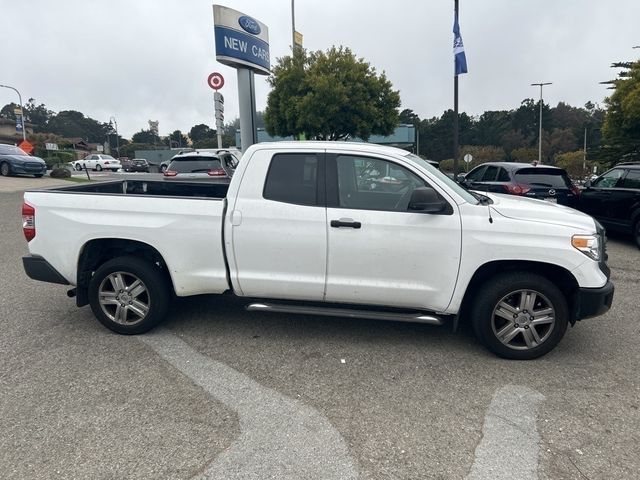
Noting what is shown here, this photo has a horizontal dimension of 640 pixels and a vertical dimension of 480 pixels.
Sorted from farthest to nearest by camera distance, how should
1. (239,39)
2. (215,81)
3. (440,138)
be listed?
(440,138) → (239,39) → (215,81)

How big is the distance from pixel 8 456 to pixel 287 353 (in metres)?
2.07

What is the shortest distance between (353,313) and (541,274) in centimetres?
167

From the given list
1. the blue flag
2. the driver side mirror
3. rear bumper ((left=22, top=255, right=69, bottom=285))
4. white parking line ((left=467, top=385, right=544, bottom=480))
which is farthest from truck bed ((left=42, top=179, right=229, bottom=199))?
the blue flag

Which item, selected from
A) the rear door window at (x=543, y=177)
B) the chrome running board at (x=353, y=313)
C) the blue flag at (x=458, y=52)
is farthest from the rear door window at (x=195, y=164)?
the chrome running board at (x=353, y=313)

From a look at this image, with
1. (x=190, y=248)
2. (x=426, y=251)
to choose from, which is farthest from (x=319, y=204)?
(x=190, y=248)

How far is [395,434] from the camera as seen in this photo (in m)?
2.80

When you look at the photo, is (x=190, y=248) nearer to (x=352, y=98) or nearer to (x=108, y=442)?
(x=108, y=442)

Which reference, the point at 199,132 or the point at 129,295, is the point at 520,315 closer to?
the point at 129,295

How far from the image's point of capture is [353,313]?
388 centimetres

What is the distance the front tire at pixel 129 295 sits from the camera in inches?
164

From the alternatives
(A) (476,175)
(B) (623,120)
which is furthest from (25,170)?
(B) (623,120)

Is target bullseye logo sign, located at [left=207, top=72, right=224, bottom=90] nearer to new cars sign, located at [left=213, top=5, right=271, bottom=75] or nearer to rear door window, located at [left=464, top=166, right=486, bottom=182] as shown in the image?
new cars sign, located at [left=213, top=5, right=271, bottom=75]

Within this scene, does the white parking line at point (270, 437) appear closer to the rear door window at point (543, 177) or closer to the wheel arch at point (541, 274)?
the wheel arch at point (541, 274)

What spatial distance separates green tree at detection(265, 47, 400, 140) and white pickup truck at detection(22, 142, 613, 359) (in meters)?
15.2
